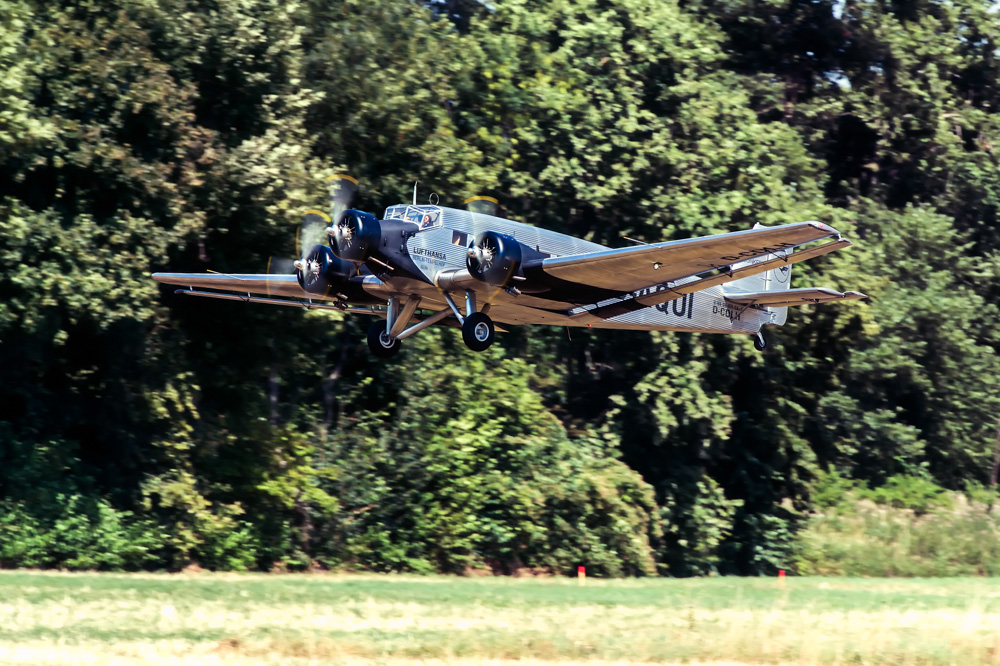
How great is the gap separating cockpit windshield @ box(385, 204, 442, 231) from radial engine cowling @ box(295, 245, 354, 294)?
4.46 feet

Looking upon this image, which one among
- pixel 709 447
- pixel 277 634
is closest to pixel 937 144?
pixel 709 447

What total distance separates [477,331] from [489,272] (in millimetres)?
946

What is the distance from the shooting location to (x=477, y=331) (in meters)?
18.3

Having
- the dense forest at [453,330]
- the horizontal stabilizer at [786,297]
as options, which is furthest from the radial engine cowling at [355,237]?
the dense forest at [453,330]

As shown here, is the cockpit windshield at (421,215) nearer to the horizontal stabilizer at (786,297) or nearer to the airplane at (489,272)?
the airplane at (489,272)

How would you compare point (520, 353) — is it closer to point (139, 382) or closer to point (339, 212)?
point (139, 382)

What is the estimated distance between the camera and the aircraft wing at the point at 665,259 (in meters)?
16.5

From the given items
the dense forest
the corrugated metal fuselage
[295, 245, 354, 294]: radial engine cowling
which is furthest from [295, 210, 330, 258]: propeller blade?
the dense forest

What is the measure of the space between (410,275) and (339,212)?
1836mm

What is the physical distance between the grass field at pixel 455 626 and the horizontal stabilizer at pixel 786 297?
5023 millimetres

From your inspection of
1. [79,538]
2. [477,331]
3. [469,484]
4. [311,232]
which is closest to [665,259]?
[477,331]

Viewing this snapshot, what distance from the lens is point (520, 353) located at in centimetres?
3416

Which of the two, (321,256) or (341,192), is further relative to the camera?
(341,192)

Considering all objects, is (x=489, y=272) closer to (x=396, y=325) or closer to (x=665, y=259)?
(x=396, y=325)
